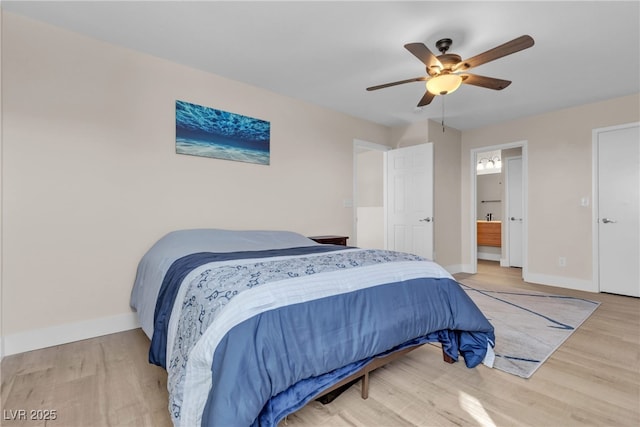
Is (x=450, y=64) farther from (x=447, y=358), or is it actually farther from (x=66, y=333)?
(x=66, y=333)

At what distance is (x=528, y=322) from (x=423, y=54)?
2471mm

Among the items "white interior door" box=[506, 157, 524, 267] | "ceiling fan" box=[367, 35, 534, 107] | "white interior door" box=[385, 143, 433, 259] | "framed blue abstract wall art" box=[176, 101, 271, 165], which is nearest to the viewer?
"ceiling fan" box=[367, 35, 534, 107]

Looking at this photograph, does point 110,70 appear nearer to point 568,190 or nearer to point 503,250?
point 568,190

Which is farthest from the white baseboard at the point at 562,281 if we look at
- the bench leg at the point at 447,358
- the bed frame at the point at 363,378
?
the bed frame at the point at 363,378

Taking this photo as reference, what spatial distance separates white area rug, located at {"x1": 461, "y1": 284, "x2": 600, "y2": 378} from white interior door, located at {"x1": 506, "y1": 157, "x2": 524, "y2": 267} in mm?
2279

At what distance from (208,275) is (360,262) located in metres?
0.83

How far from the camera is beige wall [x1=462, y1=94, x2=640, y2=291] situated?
3.95 meters

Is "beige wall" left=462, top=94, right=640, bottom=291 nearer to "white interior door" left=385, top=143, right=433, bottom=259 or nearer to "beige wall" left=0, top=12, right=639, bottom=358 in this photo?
"beige wall" left=0, top=12, right=639, bottom=358

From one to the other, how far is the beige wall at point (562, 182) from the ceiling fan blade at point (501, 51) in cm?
296

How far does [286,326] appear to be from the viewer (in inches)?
49.8

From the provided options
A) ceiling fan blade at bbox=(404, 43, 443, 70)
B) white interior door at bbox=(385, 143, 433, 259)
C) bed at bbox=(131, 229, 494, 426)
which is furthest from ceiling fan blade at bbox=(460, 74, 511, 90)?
white interior door at bbox=(385, 143, 433, 259)

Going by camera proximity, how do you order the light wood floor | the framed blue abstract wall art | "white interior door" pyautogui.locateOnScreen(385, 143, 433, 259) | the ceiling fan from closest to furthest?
the light wood floor < the ceiling fan < the framed blue abstract wall art < "white interior door" pyautogui.locateOnScreen(385, 143, 433, 259)

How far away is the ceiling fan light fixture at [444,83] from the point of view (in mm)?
2304

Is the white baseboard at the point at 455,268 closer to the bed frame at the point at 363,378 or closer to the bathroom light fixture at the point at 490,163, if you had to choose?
the bathroom light fixture at the point at 490,163
